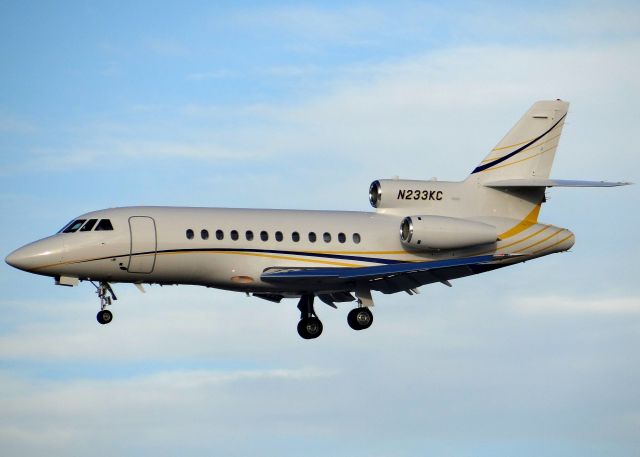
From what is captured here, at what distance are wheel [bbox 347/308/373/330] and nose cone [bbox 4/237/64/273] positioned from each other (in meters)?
10.5

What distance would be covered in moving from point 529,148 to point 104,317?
677 inches

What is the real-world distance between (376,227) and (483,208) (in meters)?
4.37

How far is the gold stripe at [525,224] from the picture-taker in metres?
51.4

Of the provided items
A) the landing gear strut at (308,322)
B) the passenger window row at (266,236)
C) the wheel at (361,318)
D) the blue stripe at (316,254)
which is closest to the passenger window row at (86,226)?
the blue stripe at (316,254)

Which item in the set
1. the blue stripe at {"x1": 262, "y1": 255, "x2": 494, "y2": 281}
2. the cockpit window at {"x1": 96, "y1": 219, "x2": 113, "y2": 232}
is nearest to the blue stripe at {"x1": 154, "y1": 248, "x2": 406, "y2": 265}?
the blue stripe at {"x1": 262, "y1": 255, "x2": 494, "y2": 281}

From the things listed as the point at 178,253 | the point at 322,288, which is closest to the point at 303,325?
the point at 322,288

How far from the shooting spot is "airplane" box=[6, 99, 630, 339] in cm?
4712

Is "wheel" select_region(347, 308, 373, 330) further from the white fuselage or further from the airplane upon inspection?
the white fuselage

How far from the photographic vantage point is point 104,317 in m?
47.3

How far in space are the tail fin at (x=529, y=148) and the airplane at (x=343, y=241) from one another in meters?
0.04

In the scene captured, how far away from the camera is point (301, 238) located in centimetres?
4888

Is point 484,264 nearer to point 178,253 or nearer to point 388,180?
point 388,180

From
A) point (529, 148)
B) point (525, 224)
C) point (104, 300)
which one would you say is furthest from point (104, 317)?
point (529, 148)

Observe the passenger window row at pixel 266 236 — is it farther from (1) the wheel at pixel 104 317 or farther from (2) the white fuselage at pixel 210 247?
(1) the wheel at pixel 104 317
